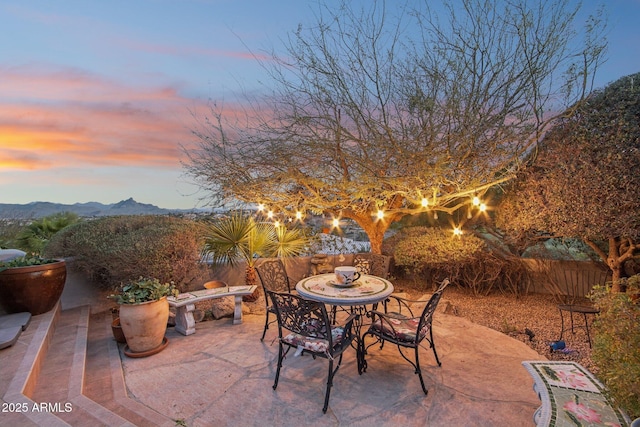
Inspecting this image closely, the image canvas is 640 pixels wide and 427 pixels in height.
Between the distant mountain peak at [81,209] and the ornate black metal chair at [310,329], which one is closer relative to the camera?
the ornate black metal chair at [310,329]

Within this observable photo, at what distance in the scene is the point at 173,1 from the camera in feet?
16.3

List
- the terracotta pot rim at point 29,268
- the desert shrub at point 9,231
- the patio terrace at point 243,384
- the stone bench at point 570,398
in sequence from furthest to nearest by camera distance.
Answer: the desert shrub at point 9,231
the terracotta pot rim at point 29,268
the patio terrace at point 243,384
the stone bench at point 570,398

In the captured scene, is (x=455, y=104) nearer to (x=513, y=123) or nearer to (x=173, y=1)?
(x=513, y=123)

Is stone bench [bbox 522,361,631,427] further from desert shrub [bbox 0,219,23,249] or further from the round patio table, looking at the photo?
desert shrub [bbox 0,219,23,249]

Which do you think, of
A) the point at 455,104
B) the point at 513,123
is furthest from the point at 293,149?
the point at 513,123

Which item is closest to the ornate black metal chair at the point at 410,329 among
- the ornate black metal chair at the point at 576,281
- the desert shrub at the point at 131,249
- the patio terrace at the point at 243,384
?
the patio terrace at the point at 243,384

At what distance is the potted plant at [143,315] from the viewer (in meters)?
3.23

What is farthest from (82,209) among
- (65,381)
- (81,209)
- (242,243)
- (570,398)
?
(570,398)

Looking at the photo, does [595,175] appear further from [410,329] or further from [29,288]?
[29,288]

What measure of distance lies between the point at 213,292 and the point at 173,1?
4.65 m

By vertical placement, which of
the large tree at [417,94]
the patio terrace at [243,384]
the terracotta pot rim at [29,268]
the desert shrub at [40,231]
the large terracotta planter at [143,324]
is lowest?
the patio terrace at [243,384]

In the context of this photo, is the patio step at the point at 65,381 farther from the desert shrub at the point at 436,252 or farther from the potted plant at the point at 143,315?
the desert shrub at the point at 436,252

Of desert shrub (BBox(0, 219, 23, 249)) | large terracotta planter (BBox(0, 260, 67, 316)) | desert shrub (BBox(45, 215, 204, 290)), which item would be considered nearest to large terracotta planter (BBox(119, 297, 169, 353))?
large terracotta planter (BBox(0, 260, 67, 316))

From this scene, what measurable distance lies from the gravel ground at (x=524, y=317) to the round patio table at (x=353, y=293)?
2084 mm
